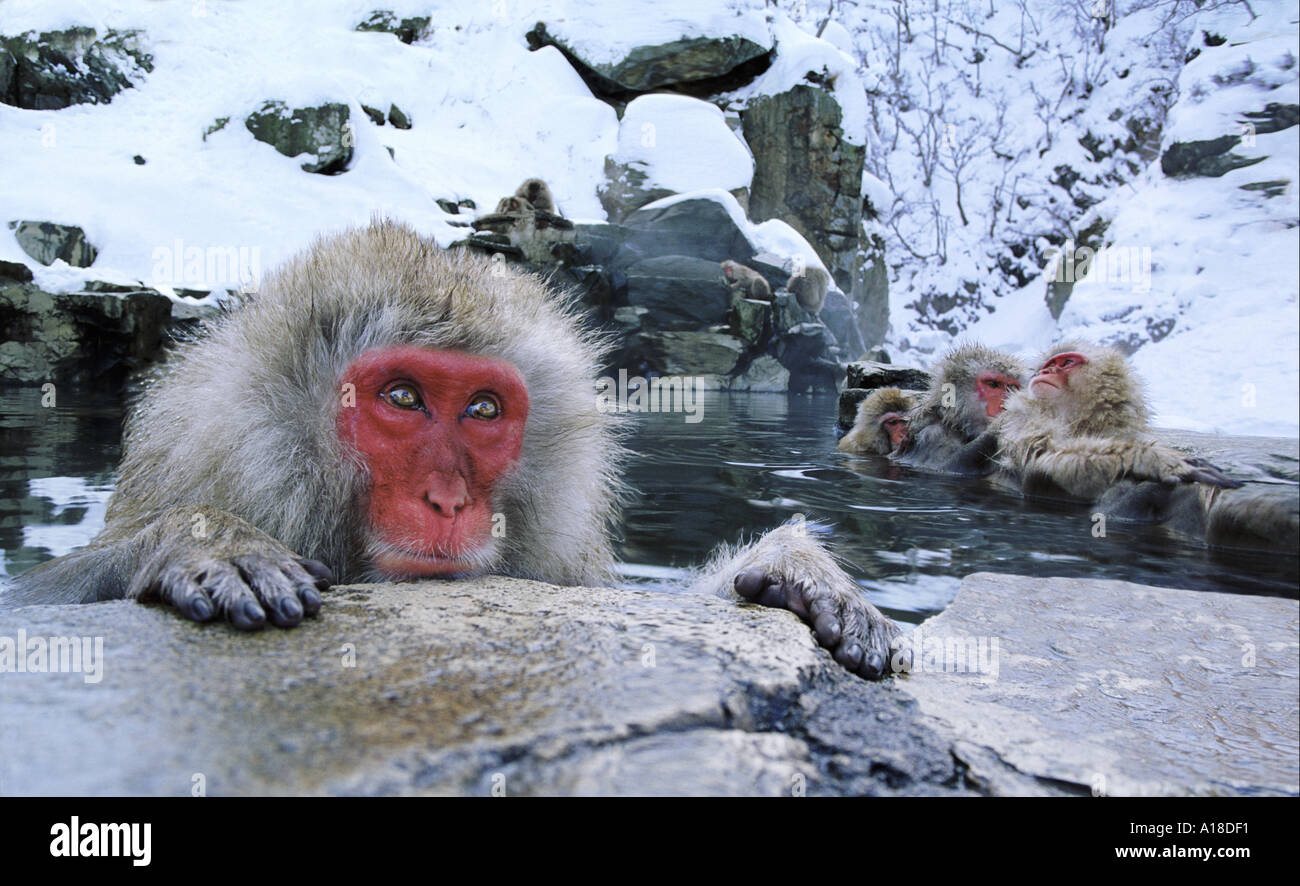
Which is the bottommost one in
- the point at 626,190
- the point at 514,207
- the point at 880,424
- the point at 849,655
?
the point at 849,655

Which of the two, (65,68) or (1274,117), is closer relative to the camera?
(1274,117)

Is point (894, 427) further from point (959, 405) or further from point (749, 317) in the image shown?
point (749, 317)

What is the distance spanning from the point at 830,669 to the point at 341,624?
0.86 meters

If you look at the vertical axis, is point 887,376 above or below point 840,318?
below

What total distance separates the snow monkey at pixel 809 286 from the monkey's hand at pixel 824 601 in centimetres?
1661

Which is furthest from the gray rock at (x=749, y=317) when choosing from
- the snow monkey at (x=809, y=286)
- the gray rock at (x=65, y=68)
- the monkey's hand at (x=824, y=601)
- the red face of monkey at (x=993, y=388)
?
the monkey's hand at (x=824, y=601)

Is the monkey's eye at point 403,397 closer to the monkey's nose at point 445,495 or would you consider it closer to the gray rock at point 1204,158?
the monkey's nose at point 445,495

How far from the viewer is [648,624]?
1516 mm

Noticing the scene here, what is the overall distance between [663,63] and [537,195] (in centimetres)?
1000

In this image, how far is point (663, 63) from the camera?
22.8 metres

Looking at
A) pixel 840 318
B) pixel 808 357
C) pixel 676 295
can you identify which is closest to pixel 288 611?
pixel 676 295

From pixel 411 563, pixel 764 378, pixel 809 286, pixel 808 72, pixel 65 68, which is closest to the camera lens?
pixel 411 563

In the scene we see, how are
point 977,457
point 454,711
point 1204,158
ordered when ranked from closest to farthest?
point 454,711 < point 977,457 < point 1204,158

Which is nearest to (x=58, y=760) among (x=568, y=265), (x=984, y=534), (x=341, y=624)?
(x=341, y=624)
